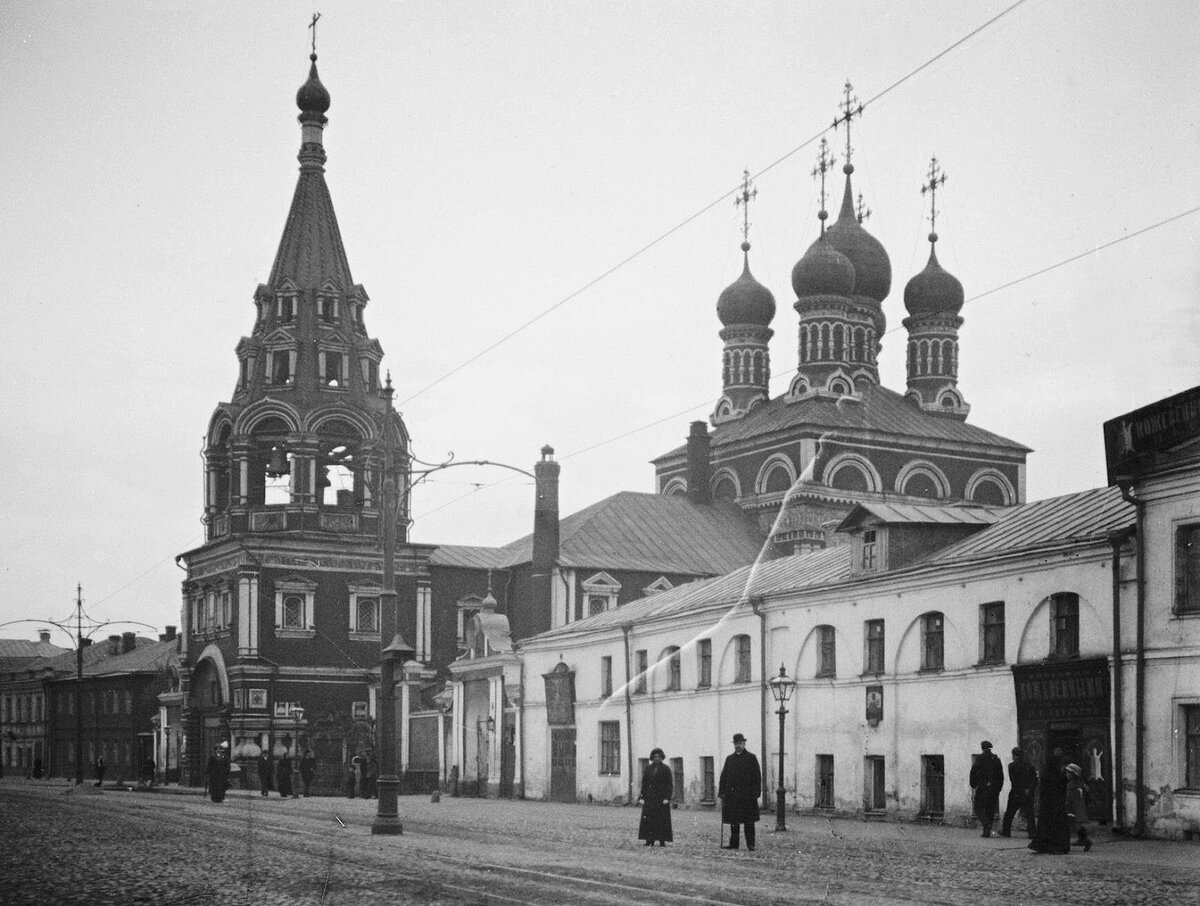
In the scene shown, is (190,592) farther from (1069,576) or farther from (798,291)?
(1069,576)

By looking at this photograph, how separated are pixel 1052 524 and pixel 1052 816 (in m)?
8.33

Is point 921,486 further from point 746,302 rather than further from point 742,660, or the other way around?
point 742,660

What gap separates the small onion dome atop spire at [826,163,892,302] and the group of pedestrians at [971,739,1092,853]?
49377 mm

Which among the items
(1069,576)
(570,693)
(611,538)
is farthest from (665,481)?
(1069,576)

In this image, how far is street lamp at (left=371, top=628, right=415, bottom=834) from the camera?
24.0 m

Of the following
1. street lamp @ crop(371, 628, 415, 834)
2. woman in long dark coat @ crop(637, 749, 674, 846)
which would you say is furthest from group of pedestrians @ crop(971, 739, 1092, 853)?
street lamp @ crop(371, 628, 415, 834)

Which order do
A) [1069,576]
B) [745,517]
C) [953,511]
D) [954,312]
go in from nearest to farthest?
1. [1069,576]
2. [953,511]
3. [745,517]
4. [954,312]

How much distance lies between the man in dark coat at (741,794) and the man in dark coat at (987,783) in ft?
15.5

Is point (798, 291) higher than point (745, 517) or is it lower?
higher

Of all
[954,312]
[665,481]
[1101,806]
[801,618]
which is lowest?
[1101,806]

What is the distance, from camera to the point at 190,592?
2566 inches

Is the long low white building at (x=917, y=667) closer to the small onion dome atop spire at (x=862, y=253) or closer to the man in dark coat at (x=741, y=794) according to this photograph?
the man in dark coat at (x=741, y=794)

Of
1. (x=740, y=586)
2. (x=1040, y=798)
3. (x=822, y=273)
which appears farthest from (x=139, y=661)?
(x=1040, y=798)

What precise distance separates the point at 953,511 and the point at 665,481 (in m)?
44.9
